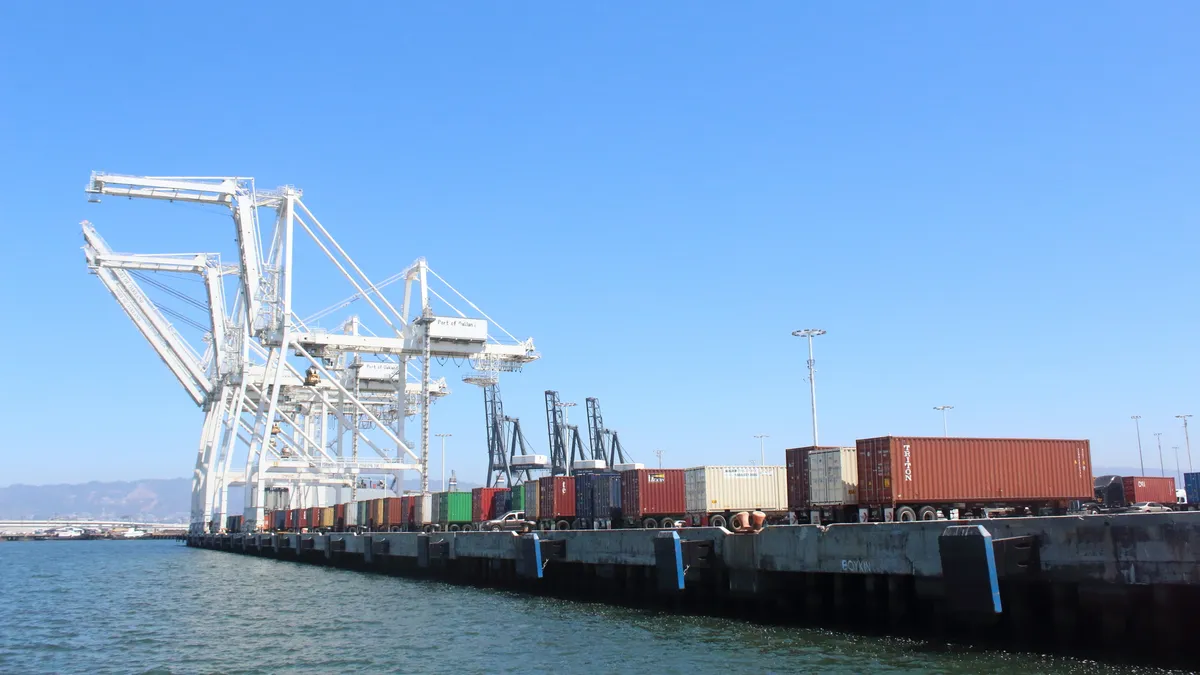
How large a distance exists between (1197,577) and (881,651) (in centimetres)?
582

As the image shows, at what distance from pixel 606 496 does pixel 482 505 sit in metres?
11.3

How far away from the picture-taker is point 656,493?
1524 inches

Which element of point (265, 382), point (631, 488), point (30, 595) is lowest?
point (30, 595)

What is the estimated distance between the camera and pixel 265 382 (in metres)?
67.9

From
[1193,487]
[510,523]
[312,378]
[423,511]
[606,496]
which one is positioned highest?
[312,378]

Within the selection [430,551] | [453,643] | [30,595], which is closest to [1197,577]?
[453,643]

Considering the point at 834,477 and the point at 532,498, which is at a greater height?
the point at 834,477

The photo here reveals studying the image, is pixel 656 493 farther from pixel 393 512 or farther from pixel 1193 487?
pixel 393 512

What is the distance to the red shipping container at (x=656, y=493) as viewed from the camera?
38.3 m

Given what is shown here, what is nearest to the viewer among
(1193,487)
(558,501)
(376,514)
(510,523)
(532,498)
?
(1193,487)

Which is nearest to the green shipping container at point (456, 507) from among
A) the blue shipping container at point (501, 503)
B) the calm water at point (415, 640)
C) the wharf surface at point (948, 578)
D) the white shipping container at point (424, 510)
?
the blue shipping container at point (501, 503)

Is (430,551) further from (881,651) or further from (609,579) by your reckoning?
(881,651)

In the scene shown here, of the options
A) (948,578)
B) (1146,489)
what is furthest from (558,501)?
(948,578)

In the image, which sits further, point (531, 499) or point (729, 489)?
point (531, 499)
